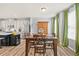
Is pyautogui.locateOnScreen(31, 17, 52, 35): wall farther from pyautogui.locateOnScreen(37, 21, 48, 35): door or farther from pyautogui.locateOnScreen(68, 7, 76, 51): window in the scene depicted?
pyautogui.locateOnScreen(68, 7, 76, 51): window

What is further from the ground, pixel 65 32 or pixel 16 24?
pixel 16 24

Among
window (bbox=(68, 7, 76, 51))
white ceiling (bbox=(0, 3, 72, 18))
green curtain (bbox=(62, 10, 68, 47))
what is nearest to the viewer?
white ceiling (bbox=(0, 3, 72, 18))

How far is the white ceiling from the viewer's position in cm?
337

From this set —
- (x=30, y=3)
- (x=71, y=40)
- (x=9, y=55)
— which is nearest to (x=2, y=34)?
(x=9, y=55)

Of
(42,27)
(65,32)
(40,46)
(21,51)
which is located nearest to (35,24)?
(42,27)

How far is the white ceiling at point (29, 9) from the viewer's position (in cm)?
337

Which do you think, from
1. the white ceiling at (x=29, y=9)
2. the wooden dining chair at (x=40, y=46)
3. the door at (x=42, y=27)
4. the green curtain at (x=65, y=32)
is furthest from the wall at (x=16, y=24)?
the green curtain at (x=65, y=32)

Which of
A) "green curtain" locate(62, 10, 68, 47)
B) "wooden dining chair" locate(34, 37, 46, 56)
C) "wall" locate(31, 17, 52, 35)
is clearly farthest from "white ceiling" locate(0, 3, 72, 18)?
"wooden dining chair" locate(34, 37, 46, 56)

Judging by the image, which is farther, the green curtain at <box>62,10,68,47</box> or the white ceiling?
the green curtain at <box>62,10,68,47</box>

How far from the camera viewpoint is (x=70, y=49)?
11.8 ft

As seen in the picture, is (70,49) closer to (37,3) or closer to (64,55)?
(64,55)

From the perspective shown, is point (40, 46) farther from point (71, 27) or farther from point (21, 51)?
point (71, 27)

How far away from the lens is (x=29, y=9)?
355cm

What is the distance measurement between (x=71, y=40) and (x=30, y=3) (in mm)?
1160
